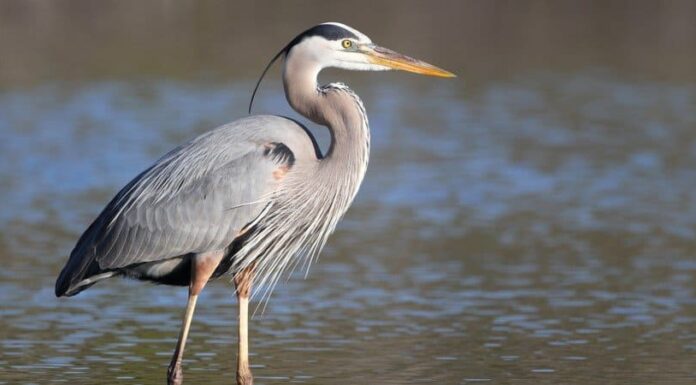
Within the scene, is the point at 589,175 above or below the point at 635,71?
below

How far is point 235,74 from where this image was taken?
25797mm

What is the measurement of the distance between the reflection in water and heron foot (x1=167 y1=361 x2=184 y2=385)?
406 millimetres

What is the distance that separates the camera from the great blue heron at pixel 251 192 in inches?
344

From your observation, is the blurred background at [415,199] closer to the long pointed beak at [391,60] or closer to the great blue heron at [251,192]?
the great blue heron at [251,192]

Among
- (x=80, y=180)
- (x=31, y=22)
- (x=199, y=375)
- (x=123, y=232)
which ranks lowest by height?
(x=199, y=375)

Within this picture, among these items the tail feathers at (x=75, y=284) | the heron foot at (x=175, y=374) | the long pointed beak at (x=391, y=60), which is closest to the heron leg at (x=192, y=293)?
the heron foot at (x=175, y=374)

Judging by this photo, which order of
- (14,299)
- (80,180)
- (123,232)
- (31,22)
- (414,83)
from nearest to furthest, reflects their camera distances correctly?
(123,232) < (14,299) < (80,180) < (414,83) < (31,22)

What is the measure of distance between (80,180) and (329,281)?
5.63 metres

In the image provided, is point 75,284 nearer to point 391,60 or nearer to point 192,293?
point 192,293

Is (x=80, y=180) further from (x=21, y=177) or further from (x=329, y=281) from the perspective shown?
(x=329, y=281)

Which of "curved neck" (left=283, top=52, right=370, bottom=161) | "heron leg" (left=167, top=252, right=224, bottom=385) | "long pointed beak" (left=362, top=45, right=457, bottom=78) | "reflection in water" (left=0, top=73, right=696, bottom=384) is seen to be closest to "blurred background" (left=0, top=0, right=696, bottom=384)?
"reflection in water" (left=0, top=73, right=696, bottom=384)

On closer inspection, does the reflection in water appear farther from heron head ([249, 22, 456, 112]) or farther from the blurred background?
heron head ([249, 22, 456, 112])

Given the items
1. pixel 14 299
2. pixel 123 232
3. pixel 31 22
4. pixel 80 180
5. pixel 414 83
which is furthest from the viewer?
pixel 31 22

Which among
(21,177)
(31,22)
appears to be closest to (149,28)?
(31,22)
